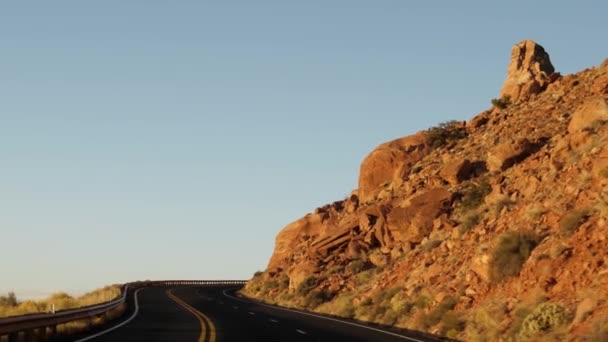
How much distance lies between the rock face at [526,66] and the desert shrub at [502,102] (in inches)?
45.2

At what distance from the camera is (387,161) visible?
67125 millimetres

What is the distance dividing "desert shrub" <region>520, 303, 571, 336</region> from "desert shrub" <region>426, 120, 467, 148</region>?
42598 millimetres

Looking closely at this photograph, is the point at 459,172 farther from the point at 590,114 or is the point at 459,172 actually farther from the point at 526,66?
the point at 526,66

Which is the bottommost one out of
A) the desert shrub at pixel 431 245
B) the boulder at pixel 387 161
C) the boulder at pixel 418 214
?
the desert shrub at pixel 431 245

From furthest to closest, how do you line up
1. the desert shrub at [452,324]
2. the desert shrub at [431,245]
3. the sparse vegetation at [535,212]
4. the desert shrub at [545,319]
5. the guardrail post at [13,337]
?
the desert shrub at [431,245]
the sparse vegetation at [535,212]
the desert shrub at [452,324]
the desert shrub at [545,319]
the guardrail post at [13,337]

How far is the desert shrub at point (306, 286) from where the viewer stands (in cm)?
5566

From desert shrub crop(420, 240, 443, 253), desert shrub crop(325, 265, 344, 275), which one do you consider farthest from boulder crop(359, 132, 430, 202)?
Result: desert shrub crop(420, 240, 443, 253)

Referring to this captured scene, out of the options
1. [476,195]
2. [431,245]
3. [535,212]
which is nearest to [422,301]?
[535,212]

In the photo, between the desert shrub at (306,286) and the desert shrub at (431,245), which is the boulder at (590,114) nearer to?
the desert shrub at (431,245)

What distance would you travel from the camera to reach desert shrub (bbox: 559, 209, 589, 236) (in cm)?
2725

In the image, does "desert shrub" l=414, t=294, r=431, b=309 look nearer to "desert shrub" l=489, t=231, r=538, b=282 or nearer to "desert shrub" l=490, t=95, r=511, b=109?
"desert shrub" l=489, t=231, r=538, b=282

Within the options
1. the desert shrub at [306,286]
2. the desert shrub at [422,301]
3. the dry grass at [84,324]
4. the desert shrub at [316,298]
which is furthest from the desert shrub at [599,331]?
the desert shrub at [306,286]

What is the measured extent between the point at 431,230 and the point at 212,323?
20.4m

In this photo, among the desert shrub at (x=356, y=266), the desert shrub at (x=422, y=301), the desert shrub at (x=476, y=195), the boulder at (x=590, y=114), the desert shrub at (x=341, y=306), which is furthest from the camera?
the desert shrub at (x=356, y=266)
